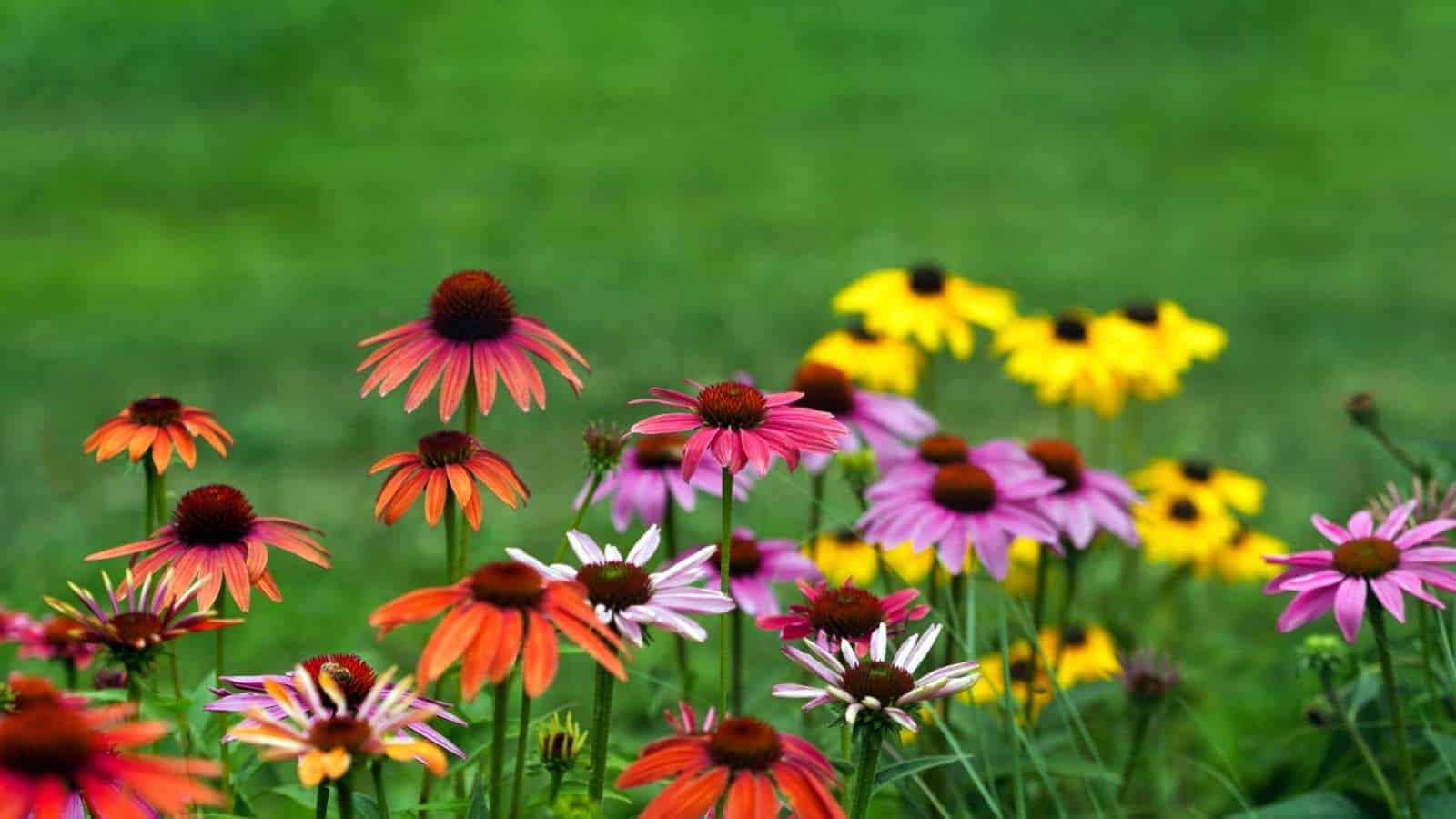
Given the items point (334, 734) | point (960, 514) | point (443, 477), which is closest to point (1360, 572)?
point (960, 514)

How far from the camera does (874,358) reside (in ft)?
8.19

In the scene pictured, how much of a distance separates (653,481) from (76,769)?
995 mm

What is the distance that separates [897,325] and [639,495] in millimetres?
703

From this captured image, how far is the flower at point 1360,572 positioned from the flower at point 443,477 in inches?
23.8

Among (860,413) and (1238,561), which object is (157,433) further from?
(1238,561)

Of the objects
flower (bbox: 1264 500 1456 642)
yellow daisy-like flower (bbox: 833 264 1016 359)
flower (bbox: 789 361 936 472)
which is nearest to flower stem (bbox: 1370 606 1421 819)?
flower (bbox: 1264 500 1456 642)

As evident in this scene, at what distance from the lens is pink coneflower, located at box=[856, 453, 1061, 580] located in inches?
62.4

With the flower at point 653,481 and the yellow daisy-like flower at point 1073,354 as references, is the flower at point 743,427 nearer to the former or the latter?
the flower at point 653,481

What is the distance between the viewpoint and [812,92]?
7926mm

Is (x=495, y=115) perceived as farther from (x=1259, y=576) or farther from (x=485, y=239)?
(x=1259, y=576)

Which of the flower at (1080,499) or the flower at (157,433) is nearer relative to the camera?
the flower at (157,433)

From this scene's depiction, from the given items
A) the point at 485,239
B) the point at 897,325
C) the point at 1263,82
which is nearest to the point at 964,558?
the point at 897,325

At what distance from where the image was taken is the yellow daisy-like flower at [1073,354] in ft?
8.27

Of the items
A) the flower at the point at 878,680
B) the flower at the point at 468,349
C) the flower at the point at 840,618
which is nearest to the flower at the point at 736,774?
the flower at the point at 878,680
